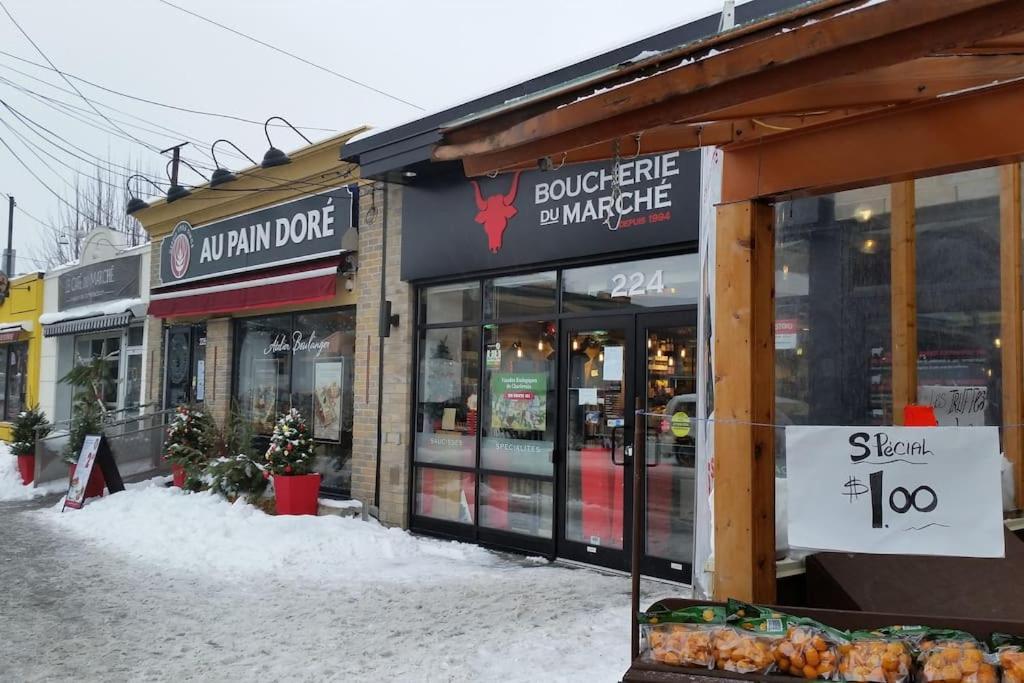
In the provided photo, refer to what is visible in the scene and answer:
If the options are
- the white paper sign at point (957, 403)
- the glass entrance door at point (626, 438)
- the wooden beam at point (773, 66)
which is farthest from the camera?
the glass entrance door at point (626, 438)

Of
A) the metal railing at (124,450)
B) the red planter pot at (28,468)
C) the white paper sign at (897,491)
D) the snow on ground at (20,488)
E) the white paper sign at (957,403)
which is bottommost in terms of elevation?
the snow on ground at (20,488)

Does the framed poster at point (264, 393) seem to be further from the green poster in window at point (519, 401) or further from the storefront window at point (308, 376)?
the green poster in window at point (519, 401)

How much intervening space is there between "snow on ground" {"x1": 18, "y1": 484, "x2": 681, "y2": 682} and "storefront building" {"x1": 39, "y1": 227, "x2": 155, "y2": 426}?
5.86m

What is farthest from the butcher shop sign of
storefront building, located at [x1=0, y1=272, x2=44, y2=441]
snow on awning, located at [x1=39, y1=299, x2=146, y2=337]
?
storefront building, located at [x1=0, y1=272, x2=44, y2=441]

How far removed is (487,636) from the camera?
5.16 metres

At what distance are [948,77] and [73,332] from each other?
1659 centimetres

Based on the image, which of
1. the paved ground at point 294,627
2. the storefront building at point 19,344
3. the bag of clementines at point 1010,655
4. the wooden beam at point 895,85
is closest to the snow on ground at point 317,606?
the paved ground at point 294,627

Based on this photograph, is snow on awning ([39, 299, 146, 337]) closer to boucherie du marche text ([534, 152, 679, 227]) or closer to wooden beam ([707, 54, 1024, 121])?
boucherie du marche text ([534, 152, 679, 227])

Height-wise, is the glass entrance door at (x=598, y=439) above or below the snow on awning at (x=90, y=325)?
below

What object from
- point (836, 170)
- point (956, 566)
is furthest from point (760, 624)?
point (836, 170)

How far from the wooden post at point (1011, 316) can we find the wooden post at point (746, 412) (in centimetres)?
211

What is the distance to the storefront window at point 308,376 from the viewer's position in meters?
9.91

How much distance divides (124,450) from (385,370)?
4779 mm

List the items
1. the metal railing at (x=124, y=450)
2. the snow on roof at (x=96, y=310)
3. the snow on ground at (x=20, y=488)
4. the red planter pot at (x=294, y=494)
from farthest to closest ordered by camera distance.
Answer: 1. the snow on roof at (x=96, y=310)
2. the snow on ground at (x=20, y=488)
3. the metal railing at (x=124, y=450)
4. the red planter pot at (x=294, y=494)
